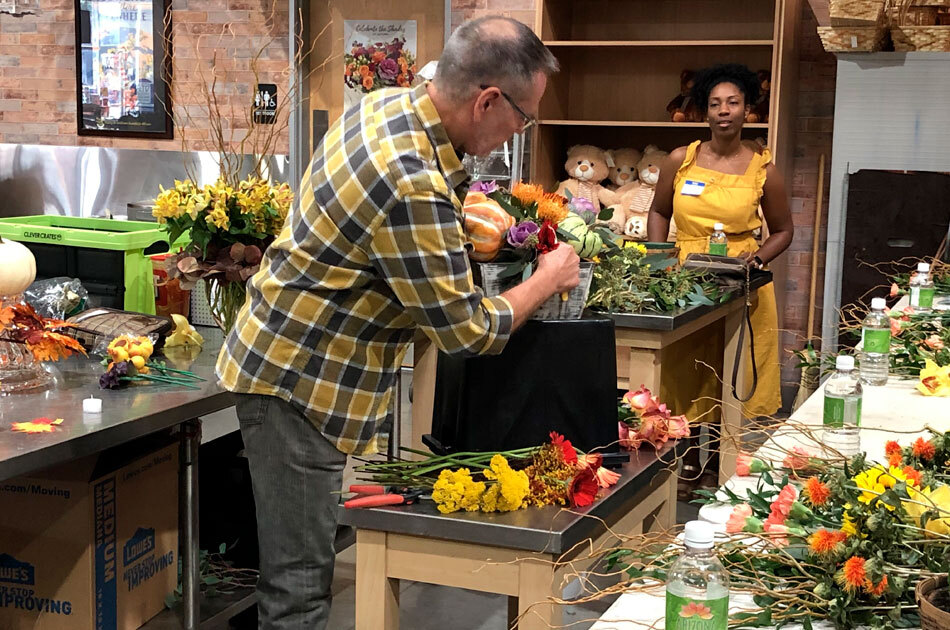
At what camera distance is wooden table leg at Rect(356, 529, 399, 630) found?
1905 millimetres

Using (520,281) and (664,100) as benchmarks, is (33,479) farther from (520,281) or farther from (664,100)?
(664,100)

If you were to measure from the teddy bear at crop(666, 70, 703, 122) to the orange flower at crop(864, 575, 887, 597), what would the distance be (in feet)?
15.4

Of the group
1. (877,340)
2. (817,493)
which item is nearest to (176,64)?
(877,340)

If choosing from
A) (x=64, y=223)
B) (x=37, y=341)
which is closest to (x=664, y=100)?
(x=64, y=223)

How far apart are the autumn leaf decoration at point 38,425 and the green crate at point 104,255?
1.00 meters

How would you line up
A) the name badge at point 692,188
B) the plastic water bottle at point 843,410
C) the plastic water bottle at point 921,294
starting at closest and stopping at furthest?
the plastic water bottle at point 843,410 < the plastic water bottle at point 921,294 < the name badge at point 692,188

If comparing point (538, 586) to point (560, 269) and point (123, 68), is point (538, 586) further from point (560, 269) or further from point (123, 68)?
point (123, 68)

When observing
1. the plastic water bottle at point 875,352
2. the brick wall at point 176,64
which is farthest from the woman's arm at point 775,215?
the brick wall at point 176,64

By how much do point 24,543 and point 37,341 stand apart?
1.71ft

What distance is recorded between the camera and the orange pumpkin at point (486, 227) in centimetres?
202

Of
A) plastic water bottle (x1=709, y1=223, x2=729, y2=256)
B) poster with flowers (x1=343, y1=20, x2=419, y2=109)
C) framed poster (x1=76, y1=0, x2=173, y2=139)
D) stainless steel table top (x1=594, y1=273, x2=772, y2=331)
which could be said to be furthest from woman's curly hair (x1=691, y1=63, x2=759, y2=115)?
framed poster (x1=76, y1=0, x2=173, y2=139)

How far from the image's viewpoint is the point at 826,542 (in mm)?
1357

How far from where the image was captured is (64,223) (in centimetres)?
374

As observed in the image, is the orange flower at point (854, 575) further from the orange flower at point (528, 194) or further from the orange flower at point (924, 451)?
the orange flower at point (528, 194)
